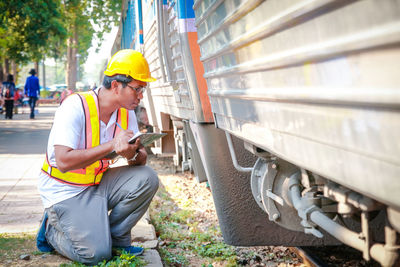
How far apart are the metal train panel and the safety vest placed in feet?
4.74

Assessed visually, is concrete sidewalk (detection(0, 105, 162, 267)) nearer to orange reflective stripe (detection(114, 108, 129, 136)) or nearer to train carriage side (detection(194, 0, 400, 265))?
orange reflective stripe (detection(114, 108, 129, 136))

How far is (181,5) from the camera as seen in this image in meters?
4.27

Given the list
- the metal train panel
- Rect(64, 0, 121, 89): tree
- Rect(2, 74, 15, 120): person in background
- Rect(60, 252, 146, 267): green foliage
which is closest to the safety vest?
Rect(60, 252, 146, 267): green foliage

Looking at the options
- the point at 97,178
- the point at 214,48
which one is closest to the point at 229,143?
the point at 214,48

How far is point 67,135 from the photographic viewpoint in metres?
3.73

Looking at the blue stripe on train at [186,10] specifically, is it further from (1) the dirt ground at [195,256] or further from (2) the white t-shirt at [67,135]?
(1) the dirt ground at [195,256]

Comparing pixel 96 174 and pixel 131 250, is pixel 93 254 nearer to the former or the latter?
pixel 131 250

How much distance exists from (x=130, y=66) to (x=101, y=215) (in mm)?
1073

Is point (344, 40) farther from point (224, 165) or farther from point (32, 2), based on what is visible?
point (32, 2)

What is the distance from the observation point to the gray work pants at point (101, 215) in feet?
12.9

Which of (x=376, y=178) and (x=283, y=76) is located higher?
(x=283, y=76)

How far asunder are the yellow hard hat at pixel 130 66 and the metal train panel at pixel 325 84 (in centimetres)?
123

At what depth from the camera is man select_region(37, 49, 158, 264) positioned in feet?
12.3

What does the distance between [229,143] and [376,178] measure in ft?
7.66
